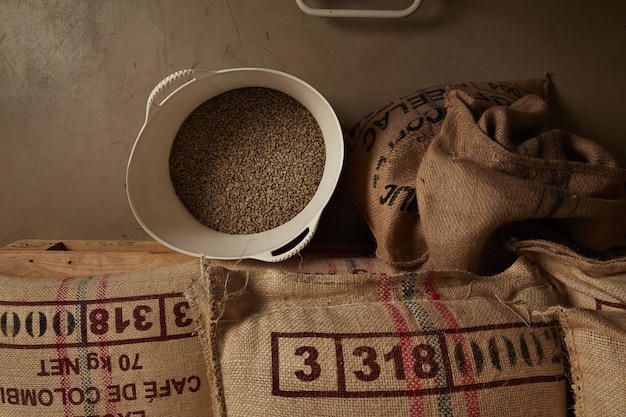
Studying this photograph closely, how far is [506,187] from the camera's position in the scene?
1.95 ft

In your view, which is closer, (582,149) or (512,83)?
(582,149)

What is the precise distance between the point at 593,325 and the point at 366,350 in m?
0.27

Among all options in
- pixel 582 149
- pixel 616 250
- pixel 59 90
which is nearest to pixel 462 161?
pixel 582 149

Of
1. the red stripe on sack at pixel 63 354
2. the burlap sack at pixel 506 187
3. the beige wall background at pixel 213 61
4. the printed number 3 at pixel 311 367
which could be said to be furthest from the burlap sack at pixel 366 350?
the beige wall background at pixel 213 61

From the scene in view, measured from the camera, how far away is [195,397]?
63 cm

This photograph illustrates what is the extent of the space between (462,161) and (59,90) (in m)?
0.81

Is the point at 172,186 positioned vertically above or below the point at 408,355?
above

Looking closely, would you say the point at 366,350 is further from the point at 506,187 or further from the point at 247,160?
the point at 247,160

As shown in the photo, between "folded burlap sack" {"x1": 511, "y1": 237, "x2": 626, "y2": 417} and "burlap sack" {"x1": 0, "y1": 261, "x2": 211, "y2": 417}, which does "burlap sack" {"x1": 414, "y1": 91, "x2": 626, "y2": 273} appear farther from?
"burlap sack" {"x1": 0, "y1": 261, "x2": 211, "y2": 417}

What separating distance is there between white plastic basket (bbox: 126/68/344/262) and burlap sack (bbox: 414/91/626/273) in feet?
0.55

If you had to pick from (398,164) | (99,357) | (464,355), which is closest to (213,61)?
(398,164)

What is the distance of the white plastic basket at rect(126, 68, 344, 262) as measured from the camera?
727 millimetres

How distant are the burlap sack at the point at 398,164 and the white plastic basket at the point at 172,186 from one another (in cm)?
7

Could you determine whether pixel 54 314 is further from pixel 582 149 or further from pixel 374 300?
pixel 582 149
